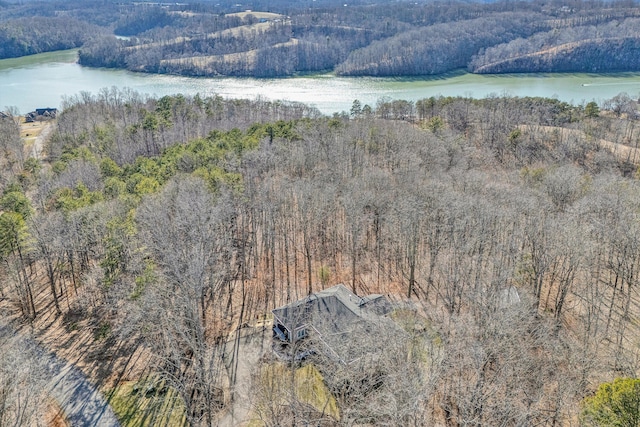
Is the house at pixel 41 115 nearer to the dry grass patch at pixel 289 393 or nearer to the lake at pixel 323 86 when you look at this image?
the lake at pixel 323 86

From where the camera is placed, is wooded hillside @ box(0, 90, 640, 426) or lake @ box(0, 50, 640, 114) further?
lake @ box(0, 50, 640, 114)

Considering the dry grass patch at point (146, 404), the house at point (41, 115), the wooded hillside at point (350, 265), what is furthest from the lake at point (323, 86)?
the dry grass patch at point (146, 404)

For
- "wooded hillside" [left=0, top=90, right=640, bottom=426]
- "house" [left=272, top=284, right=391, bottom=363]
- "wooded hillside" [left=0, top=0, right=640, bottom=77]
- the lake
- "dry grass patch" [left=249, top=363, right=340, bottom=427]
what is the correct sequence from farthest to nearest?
"wooded hillside" [left=0, top=0, right=640, bottom=77] < the lake < "house" [left=272, top=284, right=391, bottom=363] < "wooded hillside" [left=0, top=90, right=640, bottom=426] < "dry grass patch" [left=249, top=363, right=340, bottom=427]

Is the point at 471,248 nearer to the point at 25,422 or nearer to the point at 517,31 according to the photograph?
the point at 25,422

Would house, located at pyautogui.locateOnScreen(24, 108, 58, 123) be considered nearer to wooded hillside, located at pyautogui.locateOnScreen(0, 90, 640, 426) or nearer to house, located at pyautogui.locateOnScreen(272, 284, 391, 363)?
wooded hillside, located at pyautogui.locateOnScreen(0, 90, 640, 426)

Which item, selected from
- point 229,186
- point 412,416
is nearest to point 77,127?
point 229,186

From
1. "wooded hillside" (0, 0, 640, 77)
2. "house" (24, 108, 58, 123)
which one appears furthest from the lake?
"house" (24, 108, 58, 123)

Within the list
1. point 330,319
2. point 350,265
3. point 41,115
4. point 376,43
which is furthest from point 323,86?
point 330,319
